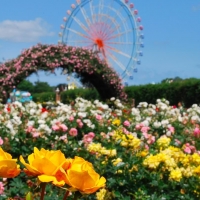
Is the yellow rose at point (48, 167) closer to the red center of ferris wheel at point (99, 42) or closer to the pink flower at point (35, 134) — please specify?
the pink flower at point (35, 134)

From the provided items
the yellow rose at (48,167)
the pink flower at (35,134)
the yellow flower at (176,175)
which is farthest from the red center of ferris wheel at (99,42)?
the yellow rose at (48,167)

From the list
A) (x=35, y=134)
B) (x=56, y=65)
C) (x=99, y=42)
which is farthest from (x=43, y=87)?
(x=35, y=134)

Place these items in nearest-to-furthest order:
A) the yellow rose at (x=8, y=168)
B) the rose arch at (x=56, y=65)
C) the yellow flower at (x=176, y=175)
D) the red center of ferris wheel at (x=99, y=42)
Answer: the yellow rose at (x=8, y=168) → the yellow flower at (x=176, y=175) → the rose arch at (x=56, y=65) → the red center of ferris wheel at (x=99, y=42)

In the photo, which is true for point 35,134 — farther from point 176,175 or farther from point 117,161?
point 176,175

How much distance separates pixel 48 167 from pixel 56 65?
13.3 metres

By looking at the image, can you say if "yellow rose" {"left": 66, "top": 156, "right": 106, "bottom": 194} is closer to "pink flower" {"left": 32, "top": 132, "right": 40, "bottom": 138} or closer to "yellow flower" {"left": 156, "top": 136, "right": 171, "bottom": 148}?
"yellow flower" {"left": 156, "top": 136, "right": 171, "bottom": 148}

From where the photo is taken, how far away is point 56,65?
→ 1405 cm

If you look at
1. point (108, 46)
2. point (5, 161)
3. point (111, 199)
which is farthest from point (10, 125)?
point (108, 46)

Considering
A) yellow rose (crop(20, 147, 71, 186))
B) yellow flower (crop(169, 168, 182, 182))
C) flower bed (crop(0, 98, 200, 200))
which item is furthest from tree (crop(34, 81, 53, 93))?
yellow rose (crop(20, 147, 71, 186))

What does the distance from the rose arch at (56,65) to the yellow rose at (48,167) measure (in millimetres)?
12689

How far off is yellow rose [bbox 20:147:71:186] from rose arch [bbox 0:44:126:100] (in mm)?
12689

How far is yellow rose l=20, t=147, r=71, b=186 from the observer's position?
85 centimetres

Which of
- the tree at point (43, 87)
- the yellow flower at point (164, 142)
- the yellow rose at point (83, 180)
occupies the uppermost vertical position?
the tree at point (43, 87)

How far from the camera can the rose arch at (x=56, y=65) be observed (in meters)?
13.7
